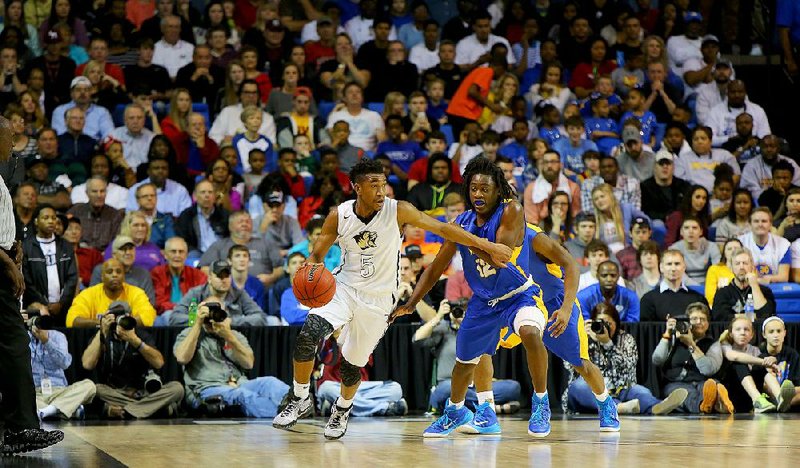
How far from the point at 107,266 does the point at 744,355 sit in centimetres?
549

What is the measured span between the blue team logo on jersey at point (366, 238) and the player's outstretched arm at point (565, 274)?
1089mm

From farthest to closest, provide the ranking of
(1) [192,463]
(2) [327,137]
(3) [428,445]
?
(2) [327,137] < (3) [428,445] < (1) [192,463]

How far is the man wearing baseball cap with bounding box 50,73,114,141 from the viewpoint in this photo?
44.2ft

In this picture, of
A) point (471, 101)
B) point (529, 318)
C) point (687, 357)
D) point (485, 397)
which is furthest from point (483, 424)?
point (471, 101)

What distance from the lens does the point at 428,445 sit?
7047mm

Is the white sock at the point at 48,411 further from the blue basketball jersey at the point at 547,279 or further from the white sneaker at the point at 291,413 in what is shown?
the blue basketball jersey at the point at 547,279

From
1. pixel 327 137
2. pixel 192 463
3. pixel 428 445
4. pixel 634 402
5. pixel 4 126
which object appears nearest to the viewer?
pixel 192 463

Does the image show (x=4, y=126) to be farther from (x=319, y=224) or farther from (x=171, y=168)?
(x=171, y=168)

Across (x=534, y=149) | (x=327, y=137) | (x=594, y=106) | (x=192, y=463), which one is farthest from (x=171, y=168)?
(x=192, y=463)

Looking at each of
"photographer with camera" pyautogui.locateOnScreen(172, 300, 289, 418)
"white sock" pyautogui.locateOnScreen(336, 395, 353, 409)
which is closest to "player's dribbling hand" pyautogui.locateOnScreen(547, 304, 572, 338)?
"white sock" pyautogui.locateOnScreen(336, 395, 353, 409)

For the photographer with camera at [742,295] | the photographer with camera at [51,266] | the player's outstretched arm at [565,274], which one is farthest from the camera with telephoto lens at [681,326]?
the photographer with camera at [51,266]

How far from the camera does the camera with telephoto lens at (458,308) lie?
383 inches

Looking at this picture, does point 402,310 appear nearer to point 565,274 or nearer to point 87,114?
point 565,274

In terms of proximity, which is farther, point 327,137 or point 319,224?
point 327,137
